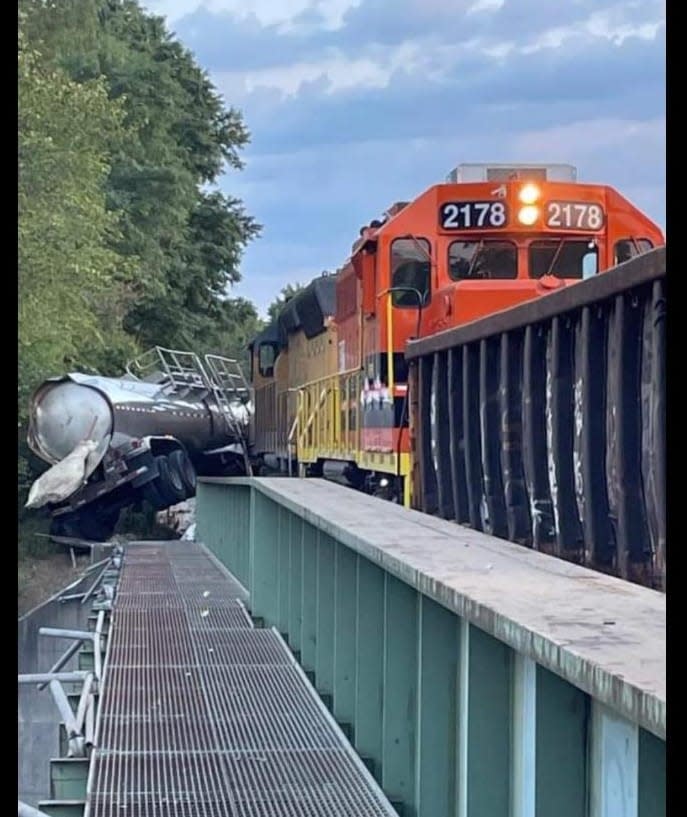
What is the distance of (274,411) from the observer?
22.6 m

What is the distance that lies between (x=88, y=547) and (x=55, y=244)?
546 centimetres

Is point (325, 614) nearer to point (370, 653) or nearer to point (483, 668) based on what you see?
point (370, 653)

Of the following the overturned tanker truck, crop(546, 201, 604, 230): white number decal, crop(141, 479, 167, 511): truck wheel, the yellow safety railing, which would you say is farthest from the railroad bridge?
crop(141, 479, 167, 511): truck wheel

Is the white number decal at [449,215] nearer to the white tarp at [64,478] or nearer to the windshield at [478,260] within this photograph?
the windshield at [478,260]

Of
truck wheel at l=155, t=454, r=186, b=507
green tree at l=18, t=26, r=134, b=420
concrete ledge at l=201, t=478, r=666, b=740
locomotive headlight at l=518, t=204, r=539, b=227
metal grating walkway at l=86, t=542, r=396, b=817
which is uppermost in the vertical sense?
green tree at l=18, t=26, r=134, b=420

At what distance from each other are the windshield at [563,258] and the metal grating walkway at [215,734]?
4.16 meters

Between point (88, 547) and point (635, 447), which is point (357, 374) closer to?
point (635, 447)

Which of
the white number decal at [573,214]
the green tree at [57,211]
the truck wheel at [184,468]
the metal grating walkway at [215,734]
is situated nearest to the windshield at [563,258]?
the white number decal at [573,214]

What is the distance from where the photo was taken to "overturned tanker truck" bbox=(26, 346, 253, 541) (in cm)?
2255

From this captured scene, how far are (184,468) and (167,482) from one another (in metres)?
1.12

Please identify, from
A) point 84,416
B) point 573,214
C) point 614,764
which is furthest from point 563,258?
point 84,416

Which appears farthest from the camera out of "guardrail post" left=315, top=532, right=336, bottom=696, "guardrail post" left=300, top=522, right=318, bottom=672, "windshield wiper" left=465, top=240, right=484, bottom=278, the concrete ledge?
"windshield wiper" left=465, top=240, right=484, bottom=278

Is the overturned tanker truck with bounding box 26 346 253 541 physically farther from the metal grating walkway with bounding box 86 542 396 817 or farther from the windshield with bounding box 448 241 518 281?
the metal grating walkway with bounding box 86 542 396 817

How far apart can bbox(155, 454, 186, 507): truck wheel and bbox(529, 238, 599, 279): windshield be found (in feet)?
42.6
